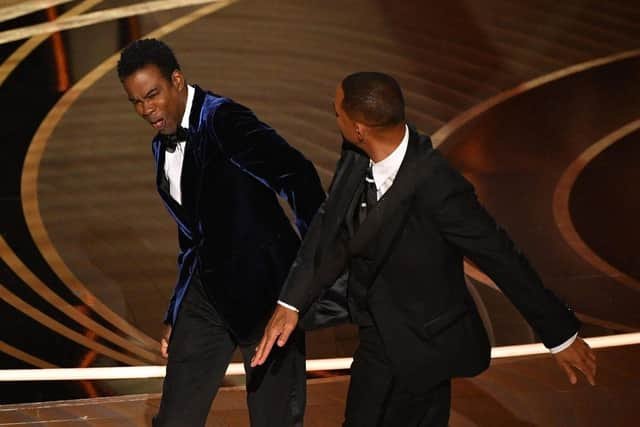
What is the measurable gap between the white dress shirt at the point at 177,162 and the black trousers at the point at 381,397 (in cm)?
68

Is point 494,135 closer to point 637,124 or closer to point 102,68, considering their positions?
point 637,124

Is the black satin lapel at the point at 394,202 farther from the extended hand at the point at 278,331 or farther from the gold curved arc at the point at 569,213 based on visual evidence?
the gold curved arc at the point at 569,213

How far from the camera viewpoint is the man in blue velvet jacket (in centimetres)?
304

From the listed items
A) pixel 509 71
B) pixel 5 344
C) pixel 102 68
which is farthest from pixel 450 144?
pixel 5 344

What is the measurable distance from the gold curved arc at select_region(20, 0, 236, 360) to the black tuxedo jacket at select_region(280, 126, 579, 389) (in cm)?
212

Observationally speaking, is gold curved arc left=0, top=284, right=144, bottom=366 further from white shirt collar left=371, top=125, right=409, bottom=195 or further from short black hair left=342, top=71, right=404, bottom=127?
short black hair left=342, top=71, right=404, bottom=127

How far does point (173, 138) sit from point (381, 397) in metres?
0.91

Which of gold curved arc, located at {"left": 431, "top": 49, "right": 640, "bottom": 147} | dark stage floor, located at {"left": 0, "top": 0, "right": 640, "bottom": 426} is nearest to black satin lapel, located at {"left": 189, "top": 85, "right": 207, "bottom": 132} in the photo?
dark stage floor, located at {"left": 0, "top": 0, "right": 640, "bottom": 426}

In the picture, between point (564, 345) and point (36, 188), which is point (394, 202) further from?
point (36, 188)

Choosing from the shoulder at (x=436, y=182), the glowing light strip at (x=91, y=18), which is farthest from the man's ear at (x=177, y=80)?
the glowing light strip at (x=91, y=18)

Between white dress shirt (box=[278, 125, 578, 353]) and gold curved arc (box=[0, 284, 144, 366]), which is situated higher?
white dress shirt (box=[278, 125, 578, 353])

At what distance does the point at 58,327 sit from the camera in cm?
488

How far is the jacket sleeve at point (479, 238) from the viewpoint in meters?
2.71

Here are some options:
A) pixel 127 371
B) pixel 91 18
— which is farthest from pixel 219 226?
pixel 91 18
